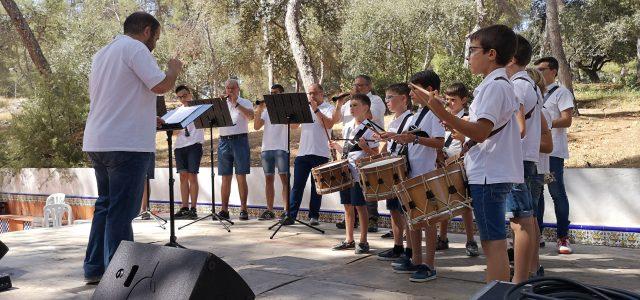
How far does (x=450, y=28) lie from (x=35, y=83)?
23544mm

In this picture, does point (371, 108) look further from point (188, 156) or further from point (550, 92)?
point (188, 156)

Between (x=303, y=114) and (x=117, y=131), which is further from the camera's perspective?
(x=303, y=114)

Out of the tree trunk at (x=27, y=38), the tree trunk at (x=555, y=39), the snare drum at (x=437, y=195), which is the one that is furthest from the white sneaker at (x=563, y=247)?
the tree trunk at (x=27, y=38)

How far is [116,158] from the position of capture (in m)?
4.45

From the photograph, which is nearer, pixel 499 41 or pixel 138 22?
pixel 499 41

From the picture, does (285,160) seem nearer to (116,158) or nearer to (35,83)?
(116,158)

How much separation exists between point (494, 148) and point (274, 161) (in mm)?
5219

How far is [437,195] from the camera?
3.73 meters

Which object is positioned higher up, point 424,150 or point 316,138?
point 316,138

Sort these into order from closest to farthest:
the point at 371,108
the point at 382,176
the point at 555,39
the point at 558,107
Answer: the point at 382,176 → the point at 558,107 → the point at 371,108 → the point at 555,39

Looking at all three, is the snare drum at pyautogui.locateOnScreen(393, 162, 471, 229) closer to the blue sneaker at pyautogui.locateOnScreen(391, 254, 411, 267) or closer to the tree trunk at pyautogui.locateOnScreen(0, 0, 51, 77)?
the blue sneaker at pyautogui.locateOnScreen(391, 254, 411, 267)

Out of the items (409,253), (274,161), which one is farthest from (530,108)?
(274,161)

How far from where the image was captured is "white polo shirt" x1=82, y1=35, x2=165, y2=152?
4.43 meters

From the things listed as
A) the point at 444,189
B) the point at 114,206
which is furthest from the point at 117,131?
the point at 444,189
